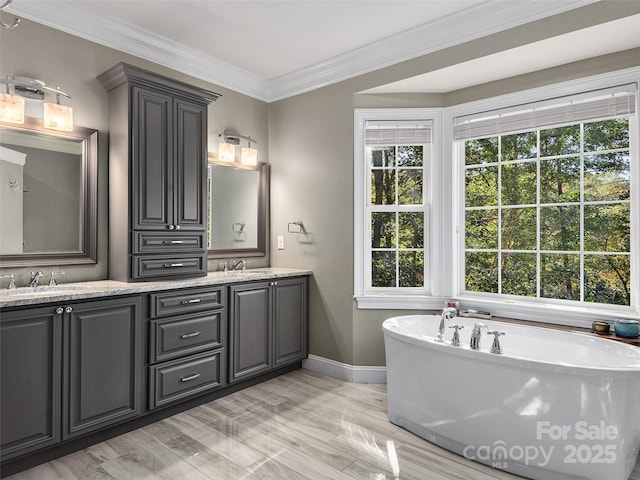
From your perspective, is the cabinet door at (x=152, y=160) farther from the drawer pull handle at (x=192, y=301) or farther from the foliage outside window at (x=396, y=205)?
the foliage outside window at (x=396, y=205)

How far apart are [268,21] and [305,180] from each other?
1358mm

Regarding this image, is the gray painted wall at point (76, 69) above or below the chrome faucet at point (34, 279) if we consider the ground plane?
above

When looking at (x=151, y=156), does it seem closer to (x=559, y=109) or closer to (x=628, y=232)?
(x=559, y=109)

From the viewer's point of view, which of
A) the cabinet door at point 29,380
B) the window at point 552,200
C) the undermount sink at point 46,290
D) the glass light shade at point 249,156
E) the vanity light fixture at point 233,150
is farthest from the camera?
the glass light shade at point 249,156

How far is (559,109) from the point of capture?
9.19ft

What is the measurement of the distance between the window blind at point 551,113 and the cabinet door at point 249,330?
6.79 feet

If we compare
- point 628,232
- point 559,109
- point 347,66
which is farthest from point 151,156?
point 628,232

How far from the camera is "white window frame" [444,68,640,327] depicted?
256 centimetres

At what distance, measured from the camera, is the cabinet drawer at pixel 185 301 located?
2.57 meters

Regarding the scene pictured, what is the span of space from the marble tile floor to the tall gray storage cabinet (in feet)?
3.35

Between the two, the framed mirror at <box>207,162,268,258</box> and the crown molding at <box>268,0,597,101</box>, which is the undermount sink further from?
the crown molding at <box>268,0,597,101</box>

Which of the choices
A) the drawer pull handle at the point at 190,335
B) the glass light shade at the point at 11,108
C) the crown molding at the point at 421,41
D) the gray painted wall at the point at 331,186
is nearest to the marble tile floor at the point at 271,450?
the drawer pull handle at the point at 190,335

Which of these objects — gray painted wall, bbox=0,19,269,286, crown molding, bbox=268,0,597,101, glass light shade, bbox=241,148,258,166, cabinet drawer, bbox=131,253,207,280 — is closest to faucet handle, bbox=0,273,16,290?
gray painted wall, bbox=0,19,269,286

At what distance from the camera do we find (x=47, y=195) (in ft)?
8.38
